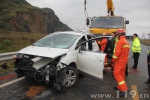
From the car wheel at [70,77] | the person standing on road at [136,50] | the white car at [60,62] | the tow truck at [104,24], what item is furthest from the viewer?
the tow truck at [104,24]

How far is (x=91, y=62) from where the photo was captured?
486cm

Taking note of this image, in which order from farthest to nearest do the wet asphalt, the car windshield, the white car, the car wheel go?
the car windshield < the car wheel < the white car < the wet asphalt

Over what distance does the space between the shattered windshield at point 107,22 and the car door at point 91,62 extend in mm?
5753

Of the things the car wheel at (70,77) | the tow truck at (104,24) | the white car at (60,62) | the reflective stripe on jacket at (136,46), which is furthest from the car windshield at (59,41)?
the tow truck at (104,24)

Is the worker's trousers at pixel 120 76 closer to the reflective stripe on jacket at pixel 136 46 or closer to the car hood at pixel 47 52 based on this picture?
the car hood at pixel 47 52

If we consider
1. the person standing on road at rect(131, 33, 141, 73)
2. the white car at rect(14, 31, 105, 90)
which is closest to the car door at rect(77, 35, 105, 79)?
the white car at rect(14, 31, 105, 90)

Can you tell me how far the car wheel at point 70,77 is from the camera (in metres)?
4.61

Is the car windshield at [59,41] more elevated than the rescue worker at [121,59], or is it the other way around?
the car windshield at [59,41]

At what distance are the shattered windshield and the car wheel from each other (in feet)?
20.6

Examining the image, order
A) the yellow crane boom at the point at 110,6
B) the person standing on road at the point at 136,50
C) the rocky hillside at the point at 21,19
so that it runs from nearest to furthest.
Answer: the person standing on road at the point at 136,50 → the yellow crane boom at the point at 110,6 → the rocky hillside at the point at 21,19

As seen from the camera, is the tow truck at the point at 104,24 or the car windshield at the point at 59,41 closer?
the car windshield at the point at 59,41

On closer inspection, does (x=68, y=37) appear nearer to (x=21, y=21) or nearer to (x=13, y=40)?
(x=13, y=40)

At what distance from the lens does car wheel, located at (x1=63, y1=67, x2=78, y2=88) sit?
4.61 metres

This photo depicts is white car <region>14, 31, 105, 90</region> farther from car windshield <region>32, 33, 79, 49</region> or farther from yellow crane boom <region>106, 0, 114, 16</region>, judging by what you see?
yellow crane boom <region>106, 0, 114, 16</region>
